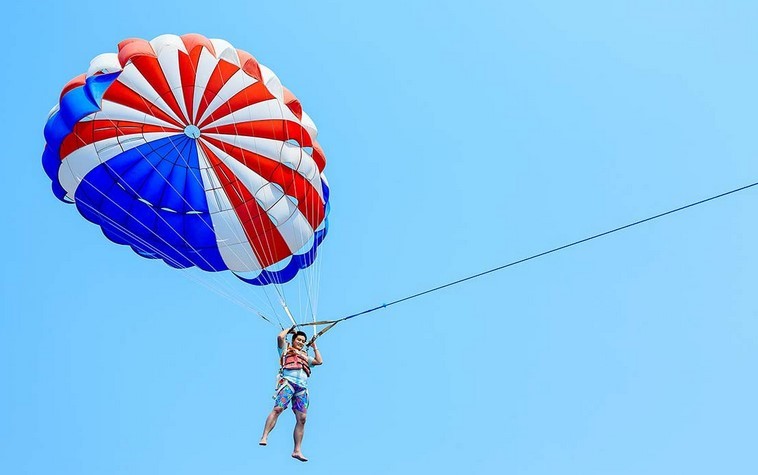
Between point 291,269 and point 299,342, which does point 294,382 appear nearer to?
point 299,342

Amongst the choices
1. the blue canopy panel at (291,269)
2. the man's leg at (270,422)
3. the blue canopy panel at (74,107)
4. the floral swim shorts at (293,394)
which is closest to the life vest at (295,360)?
the floral swim shorts at (293,394)

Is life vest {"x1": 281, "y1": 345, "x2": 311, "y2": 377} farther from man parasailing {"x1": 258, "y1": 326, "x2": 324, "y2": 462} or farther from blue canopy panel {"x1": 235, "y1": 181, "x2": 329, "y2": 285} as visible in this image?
blue canopy panel {"x1": 235, "y1": 181, "x2": 329, "y2": 285}

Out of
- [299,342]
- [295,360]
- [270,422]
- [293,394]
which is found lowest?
[270,422]

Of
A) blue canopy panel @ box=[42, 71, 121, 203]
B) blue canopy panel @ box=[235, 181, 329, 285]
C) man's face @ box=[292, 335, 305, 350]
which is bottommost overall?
man's face @ box=[292, 335, 305, 350]

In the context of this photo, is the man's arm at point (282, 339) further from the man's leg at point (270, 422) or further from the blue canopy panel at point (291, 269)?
the blue canopy panel at point (291, 269)

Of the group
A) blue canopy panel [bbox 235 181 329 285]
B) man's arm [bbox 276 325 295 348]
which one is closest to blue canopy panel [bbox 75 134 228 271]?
blue canopy panel [bbox 235 181 329 285]

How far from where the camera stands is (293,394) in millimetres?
10273

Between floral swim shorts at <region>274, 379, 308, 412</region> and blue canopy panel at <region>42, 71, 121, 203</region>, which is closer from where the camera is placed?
floral swim shorts at <region>274, 379, 308, 412</region>

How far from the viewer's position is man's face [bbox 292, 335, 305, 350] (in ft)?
34.7

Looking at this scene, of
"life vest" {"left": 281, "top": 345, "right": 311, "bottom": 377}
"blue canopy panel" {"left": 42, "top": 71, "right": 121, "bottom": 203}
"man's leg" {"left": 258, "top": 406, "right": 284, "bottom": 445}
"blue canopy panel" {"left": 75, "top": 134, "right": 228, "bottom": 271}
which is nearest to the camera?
"man's leg" {"left": 258, "top": 406, "right": 284, "bottom": 445}

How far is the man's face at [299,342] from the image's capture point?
416 inches

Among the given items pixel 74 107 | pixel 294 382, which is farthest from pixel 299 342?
pixel 74 107

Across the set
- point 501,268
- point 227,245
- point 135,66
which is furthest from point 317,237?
point 501,268

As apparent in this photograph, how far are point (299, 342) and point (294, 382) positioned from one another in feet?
1.59
